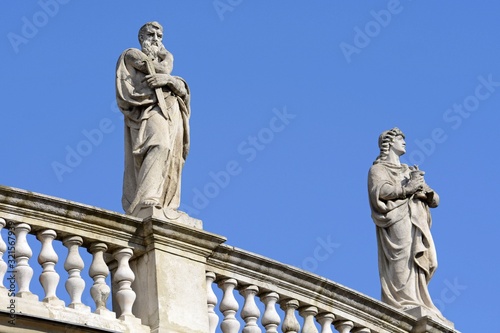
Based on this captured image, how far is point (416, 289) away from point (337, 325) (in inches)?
70.3

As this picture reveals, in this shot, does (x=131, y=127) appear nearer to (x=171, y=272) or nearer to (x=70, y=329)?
(x=171, y=272)

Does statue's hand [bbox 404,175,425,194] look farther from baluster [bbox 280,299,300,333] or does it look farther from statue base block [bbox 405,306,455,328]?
baluster [bbox 280,299,300,333]

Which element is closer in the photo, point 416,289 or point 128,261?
point 128,261

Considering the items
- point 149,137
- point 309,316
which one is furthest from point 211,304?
point 149,137

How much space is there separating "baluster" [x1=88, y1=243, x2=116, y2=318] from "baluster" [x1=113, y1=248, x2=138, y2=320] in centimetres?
22

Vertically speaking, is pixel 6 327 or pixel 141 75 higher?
pixel 141 75

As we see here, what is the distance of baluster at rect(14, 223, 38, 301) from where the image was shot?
60.9 feet

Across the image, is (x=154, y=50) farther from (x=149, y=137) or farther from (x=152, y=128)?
(x=149, y=137)

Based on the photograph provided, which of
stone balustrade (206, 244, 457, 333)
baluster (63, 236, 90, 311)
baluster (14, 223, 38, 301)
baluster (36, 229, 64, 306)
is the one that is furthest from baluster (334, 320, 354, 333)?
baluster (14, 223, 38, 301)

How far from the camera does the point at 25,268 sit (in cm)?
1872

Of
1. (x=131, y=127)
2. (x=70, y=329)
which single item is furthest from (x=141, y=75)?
(x=70, y=329)

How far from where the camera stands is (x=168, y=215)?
65.9 feet

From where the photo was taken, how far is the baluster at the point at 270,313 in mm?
20750

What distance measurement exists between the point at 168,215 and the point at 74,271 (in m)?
1.51
